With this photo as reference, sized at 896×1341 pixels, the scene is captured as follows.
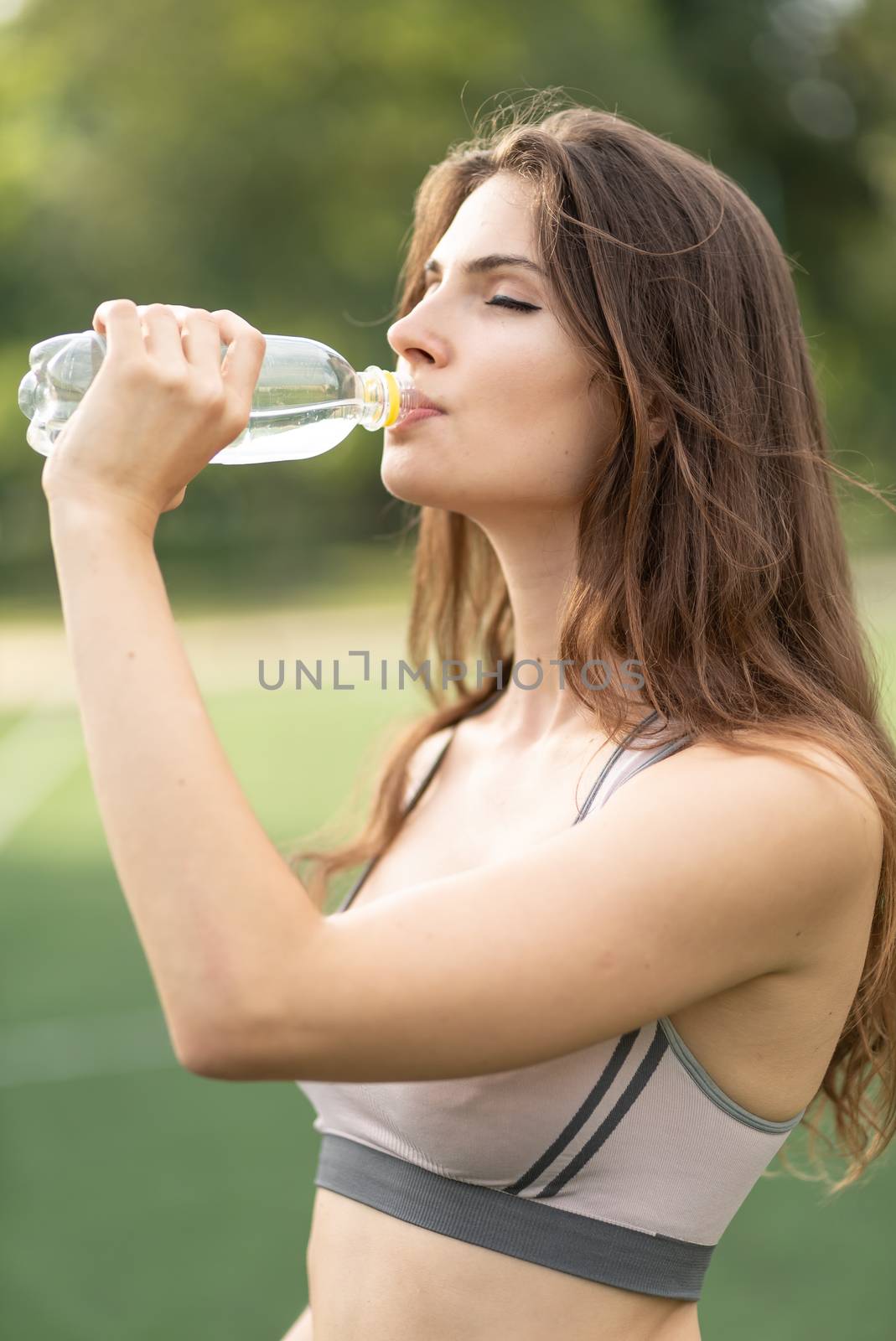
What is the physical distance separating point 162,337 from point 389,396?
1.74 feet

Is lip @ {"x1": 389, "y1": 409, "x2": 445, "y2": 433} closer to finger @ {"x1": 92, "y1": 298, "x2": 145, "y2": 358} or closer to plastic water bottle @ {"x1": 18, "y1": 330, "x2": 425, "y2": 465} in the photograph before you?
plastic water bottle @ {"x1": 18, "y1": 330, "x2": 425, "y2": 465}

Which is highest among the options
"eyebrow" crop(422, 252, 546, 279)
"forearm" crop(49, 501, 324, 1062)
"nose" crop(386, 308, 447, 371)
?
"eyebrow" crop(422, 252, 546, 279)

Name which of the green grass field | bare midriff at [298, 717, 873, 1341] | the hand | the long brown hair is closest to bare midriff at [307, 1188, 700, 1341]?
bare midriff at [298, 717, 873, 1341]

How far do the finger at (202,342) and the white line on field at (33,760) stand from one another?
26.8 feet

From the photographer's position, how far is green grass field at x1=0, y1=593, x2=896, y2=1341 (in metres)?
3.94

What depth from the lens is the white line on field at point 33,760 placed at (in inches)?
400

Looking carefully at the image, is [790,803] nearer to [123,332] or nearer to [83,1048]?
[123,332]

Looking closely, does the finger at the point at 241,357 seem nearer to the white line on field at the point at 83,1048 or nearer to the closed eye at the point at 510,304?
the closed eye at the point at 510,304

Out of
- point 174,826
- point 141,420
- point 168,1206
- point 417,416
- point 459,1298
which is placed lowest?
point 168,1206

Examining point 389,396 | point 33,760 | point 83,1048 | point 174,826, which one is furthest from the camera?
point 33,760

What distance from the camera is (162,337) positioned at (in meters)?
1.47

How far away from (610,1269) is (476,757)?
779 millimetres

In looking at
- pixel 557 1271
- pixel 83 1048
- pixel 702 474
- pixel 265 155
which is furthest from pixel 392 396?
pixel 265 155

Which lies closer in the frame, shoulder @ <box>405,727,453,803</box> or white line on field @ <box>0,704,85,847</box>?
shoulder @ <box>405,727,453,803</box>
